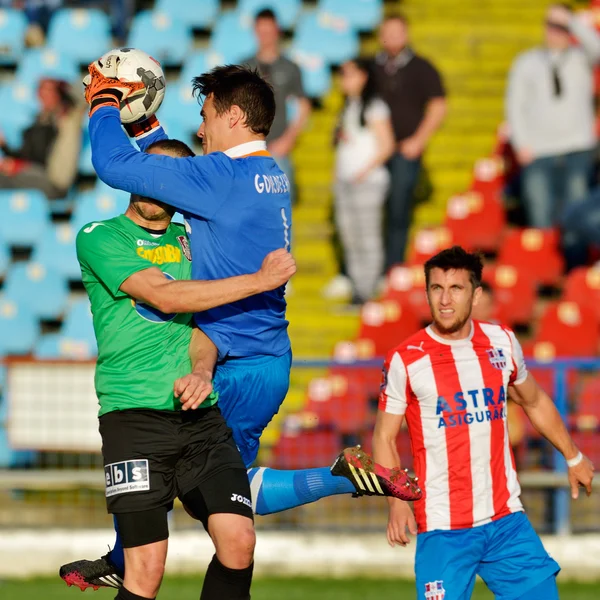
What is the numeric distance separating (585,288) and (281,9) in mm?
4945

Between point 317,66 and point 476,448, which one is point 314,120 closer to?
point 317,66

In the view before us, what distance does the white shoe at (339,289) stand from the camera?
455 inches

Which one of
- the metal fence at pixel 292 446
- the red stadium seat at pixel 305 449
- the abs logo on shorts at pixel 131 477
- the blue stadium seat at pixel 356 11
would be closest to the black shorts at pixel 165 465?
the abs logo on shorts at pixel 131 477

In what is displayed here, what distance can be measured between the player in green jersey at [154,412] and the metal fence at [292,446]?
11.6 ft

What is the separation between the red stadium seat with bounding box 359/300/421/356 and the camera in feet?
33.2

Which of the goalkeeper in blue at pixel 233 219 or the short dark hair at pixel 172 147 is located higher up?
the short dark hair at pixel 172 147

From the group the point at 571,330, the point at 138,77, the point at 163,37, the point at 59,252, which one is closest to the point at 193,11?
the point at 163,37

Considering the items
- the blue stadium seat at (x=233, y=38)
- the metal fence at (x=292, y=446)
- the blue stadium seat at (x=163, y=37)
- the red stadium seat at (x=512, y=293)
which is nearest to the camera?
the metal fence at (x=292, y=446)

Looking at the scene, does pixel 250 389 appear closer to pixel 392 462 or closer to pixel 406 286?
pixel 392 462

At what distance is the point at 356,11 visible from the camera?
13117mm

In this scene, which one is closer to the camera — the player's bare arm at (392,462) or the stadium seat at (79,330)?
the player's bare arm at (392,462)

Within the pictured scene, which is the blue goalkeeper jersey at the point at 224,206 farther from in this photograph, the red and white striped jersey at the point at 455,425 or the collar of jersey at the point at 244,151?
the red and white striped jersey at the point at 455,425

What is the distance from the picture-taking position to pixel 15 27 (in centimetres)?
1374

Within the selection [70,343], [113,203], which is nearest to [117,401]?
[70,343]
